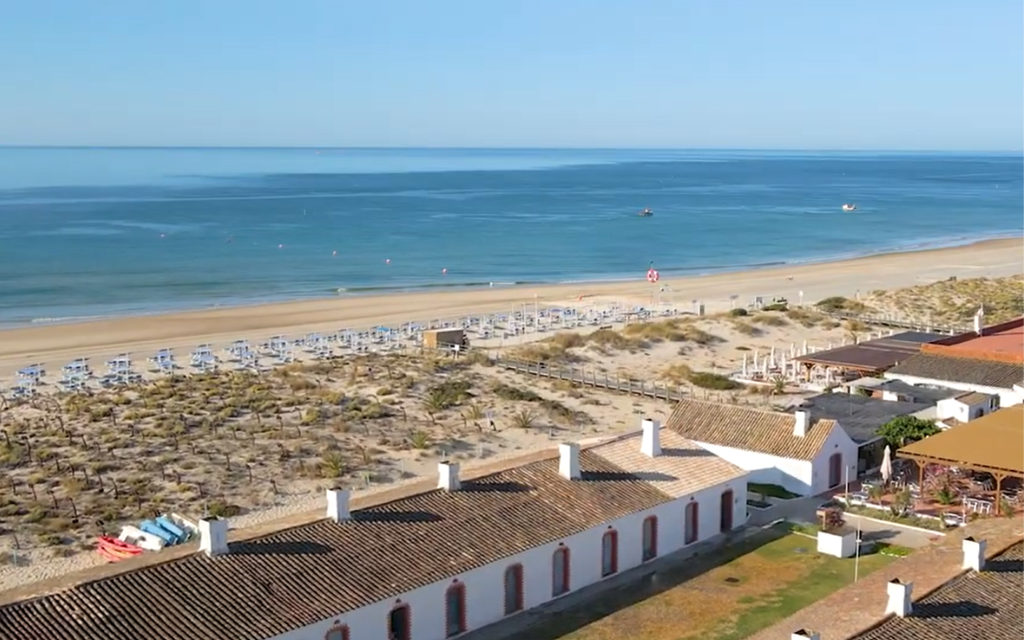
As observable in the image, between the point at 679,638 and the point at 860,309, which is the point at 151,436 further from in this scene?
the point at 860,309

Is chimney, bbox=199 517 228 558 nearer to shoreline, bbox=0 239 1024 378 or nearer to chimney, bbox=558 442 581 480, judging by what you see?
chimney, bbox=558 442 581 480

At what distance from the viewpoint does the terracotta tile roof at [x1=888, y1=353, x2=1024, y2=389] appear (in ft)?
111

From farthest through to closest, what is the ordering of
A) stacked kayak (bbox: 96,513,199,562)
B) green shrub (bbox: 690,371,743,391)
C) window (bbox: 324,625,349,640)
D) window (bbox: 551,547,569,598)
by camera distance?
green shrub (bbox: 690,371,743,391) < stacked kayak (bbox: 96,513,199,562) < window (bbox: 551,547,569,598) < window (bbox: 324,625,349,640)

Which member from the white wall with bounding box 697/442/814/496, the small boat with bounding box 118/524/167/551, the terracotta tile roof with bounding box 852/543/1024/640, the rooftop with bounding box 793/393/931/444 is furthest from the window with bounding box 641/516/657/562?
the small boat with bounding box 118/524/167/551

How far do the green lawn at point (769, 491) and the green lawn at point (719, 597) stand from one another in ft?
9.26

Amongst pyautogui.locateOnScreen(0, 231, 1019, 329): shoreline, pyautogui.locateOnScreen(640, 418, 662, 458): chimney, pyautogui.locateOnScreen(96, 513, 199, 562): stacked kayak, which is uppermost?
pyautogui.locateOnScreen(640, 418, 662, 458): chimney

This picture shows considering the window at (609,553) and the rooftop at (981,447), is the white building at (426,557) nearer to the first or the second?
the window at (609,553)

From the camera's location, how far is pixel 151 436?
101 feet

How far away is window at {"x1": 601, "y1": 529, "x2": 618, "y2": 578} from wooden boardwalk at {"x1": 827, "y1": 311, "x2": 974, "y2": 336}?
99.9 ft

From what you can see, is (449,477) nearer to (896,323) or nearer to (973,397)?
(973,397)

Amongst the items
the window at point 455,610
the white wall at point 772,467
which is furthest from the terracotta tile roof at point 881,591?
the white wall at point 772,467

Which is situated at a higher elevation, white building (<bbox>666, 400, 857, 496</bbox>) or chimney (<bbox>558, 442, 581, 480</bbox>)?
chimney (<bbox>558, 442, 581, 480</bbox>)

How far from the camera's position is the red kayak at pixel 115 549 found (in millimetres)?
22297

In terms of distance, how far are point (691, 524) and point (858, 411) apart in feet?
30.9
